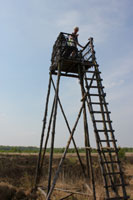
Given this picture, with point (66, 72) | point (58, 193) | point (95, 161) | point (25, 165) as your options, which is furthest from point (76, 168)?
point (66, 72)

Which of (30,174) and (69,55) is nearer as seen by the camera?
(69,55)

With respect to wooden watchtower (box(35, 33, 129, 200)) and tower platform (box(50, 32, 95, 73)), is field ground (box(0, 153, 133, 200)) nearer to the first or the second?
wooden watchtower (box(35, 33, 129, 200))

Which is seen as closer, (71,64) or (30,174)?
(71,64)

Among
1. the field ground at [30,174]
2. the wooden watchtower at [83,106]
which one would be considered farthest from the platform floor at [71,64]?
the field ground at [30,174]

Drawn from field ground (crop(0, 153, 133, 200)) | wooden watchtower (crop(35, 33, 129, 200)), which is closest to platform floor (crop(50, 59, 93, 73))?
wooden watchtower (crop(35, 33, 129, 200))

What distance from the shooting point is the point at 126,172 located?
50.6 feet

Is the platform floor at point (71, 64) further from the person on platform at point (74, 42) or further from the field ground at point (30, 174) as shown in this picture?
the field ground at point (30, 174)

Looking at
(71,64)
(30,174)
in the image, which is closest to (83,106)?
(71,64)

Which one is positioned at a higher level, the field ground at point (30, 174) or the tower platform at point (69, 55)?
the tower platform at point (69, 55)

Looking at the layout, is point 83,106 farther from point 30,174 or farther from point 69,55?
point 30,174

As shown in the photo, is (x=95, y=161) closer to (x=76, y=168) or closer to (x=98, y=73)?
(x=76, y=168)

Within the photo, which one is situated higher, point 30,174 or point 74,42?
point 74,42

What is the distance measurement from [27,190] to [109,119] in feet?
19.8

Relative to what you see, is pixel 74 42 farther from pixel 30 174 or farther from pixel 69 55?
pixel 30 174
